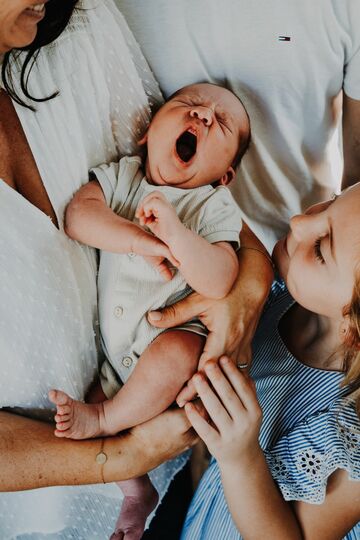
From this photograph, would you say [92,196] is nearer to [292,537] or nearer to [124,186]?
[124,186]

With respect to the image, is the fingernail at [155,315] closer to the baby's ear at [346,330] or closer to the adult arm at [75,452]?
the adult arm at [75,452]

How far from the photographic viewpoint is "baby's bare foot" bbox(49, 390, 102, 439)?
3.72 feet

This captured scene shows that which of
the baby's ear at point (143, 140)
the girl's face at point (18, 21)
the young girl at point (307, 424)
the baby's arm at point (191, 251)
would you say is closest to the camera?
the girl's face at point (18, 21)

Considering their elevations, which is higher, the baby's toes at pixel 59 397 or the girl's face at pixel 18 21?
the girl's face at pixel 18 21

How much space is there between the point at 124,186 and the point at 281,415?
61 centimetres

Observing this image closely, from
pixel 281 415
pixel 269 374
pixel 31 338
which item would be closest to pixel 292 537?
pixel 281 415

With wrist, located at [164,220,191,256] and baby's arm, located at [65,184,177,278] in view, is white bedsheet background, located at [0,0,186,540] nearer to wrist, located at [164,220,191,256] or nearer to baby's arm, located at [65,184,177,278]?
baby's arm, located at [65,184,177,278]

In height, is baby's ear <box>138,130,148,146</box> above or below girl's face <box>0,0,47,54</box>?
below

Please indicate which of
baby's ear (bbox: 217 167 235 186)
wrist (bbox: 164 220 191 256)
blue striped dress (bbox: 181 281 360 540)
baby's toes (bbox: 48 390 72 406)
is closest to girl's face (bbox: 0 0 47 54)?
wrist (bbox: 164 220 191 256)

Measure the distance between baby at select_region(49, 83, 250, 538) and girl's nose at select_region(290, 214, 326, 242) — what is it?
12cm

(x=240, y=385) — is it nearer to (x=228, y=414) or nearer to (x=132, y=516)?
(x=228, y=414)

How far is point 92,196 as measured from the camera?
1225 mm

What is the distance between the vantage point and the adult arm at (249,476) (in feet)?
3.97

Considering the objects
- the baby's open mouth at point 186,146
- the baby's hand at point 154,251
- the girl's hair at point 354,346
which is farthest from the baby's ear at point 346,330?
the baby's open mouth at point 186,146
